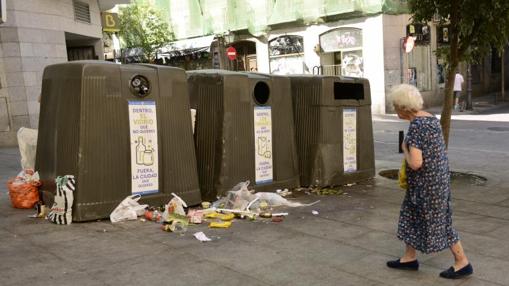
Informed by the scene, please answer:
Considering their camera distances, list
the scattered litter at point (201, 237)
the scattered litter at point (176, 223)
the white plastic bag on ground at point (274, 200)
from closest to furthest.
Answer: the scattered litter at point (201, 237) → the scattered litter at point (176, 223) → the white plastic bag on ground at point (274, 200)

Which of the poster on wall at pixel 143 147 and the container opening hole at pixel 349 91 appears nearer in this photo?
the poster on wall at pixel 143 147

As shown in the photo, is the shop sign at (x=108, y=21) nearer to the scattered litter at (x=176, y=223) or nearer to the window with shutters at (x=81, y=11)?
the window with shutters at (x=81, y=11)

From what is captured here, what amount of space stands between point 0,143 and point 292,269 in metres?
10.9

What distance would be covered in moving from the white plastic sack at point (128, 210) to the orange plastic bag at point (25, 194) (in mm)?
1228

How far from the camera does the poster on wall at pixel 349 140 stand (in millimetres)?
7309

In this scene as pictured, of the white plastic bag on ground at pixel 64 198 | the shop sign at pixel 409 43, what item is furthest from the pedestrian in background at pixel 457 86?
the white plastic bag on ground at pixel 64 198

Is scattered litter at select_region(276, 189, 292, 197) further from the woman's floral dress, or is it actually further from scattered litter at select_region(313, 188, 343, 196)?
the woman's floral dress

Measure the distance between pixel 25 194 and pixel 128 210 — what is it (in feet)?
4.67

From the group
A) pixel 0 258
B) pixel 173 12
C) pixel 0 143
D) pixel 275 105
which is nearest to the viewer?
pixel 0 258

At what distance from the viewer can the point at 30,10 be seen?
12922mm

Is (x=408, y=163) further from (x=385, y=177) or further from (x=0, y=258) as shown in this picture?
(x=385, y=177)

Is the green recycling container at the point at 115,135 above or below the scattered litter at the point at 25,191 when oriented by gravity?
above

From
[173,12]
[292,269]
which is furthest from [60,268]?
[173,12]

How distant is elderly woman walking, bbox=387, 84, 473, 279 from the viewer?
145 inches
